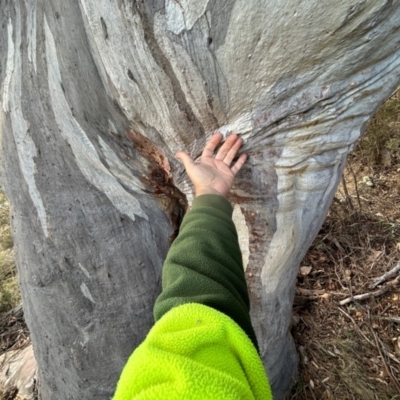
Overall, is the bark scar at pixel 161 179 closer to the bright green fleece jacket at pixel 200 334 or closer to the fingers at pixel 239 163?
the fingers at pixel 239 163

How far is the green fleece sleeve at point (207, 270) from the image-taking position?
2.90 ft

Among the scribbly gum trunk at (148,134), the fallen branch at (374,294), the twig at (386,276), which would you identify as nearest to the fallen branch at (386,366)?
the fallen branch at (374,294)

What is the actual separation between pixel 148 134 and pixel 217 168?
332mm

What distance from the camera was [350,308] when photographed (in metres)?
2.33

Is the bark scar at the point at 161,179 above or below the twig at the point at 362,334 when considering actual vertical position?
above

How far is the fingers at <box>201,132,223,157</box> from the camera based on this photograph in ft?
4.44

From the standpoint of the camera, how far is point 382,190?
3.41 metres

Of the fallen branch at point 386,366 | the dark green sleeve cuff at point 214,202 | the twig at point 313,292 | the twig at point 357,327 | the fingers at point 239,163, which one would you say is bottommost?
the fallen branch at point 386,366

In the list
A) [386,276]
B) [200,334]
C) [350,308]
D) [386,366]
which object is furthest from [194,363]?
[386,276]

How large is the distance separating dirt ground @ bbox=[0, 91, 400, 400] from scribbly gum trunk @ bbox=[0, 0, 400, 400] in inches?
19.8

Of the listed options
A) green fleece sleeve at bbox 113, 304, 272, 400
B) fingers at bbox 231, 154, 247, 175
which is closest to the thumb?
fingers at bbox 231, 154, 247, 175

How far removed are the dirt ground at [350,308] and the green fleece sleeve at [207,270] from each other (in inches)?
54.2

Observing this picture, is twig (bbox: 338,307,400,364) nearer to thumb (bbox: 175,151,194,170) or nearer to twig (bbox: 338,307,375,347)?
twig (bbox: 338,307,375,347)

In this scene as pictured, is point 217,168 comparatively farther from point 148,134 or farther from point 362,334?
point 362,334
